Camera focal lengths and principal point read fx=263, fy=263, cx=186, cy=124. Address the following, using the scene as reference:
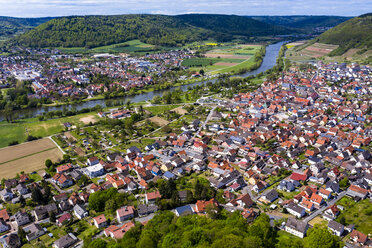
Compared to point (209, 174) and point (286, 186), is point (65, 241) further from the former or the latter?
point (286, 186)

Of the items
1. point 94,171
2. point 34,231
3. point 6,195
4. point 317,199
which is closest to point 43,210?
point 34,231

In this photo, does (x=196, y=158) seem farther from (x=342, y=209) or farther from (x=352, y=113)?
(x=352, y=113)

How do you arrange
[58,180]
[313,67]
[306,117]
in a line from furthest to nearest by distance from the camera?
[313,67] < [306,117] < [58,180]

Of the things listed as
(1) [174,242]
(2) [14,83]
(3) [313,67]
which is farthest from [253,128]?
(2) [14,83]

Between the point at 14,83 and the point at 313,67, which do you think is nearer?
the point at 14,83

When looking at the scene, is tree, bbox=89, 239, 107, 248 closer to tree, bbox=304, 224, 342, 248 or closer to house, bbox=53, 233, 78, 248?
house, bbox=53, 233, 78, 248

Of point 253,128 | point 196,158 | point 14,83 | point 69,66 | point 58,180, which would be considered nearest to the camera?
point 58,180

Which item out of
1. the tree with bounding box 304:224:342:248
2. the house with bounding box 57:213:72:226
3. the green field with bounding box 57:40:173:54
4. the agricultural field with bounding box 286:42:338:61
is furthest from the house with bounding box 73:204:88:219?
the green field with bounding box 57:40:173:54
